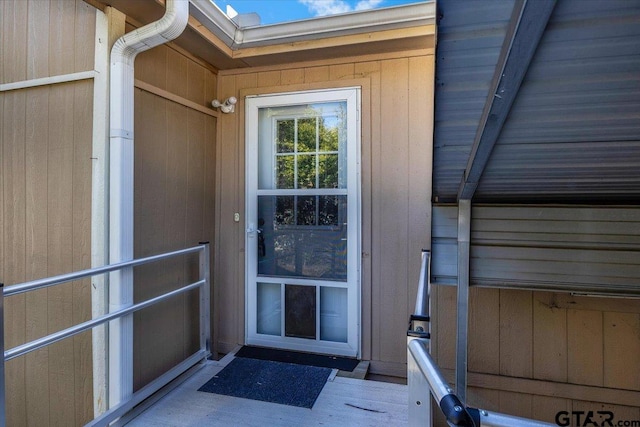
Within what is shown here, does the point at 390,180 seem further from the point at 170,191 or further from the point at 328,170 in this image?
the point at 170,191

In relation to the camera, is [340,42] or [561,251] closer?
[561,251]

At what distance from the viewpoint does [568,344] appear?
1.96 meters

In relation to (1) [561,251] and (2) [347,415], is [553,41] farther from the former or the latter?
(2) [347,415]

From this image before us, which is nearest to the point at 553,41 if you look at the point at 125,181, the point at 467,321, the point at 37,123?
the point at 467,321

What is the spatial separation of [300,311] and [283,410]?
0.93m

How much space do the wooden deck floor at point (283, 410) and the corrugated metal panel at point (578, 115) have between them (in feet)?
4.67

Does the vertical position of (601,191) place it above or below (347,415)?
above

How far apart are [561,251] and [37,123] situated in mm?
3358

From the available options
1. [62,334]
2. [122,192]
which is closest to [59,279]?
[62,334]

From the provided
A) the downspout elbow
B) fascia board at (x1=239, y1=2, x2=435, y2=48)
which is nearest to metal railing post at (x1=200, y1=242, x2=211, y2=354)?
the downspout elbow

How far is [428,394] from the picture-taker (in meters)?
0.93

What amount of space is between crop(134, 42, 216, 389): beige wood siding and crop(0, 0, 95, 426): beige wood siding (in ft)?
1.01

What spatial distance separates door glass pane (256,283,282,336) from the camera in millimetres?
3002

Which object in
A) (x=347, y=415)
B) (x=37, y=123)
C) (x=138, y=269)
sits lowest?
(x=347, y=415)
